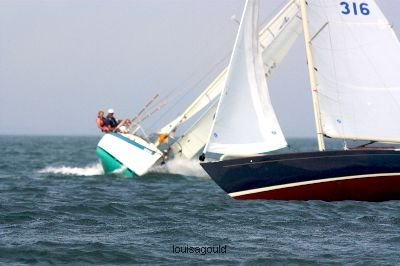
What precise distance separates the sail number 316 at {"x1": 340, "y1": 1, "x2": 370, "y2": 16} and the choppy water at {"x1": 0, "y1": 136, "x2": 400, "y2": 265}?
15.8 feet

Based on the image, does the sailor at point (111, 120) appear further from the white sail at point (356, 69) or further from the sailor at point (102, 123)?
the white sail at point (356, 69)

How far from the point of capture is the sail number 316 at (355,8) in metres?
22.4

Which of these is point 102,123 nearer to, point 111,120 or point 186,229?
point 111,120

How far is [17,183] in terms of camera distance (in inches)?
1187

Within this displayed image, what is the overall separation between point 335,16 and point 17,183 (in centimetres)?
1315

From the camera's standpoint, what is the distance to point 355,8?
73.5 ft

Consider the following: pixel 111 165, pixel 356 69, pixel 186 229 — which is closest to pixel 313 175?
pixel 356 69

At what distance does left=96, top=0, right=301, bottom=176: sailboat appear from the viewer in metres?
33.8

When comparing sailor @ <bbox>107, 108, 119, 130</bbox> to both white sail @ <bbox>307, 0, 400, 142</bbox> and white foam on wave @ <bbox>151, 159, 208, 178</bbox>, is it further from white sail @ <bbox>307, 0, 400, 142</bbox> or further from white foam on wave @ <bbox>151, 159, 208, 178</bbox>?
white sail @ <bbox>307, 0, 400, 142</bbox>

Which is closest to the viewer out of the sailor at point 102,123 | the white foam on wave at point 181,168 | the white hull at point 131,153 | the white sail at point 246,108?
the white sail at point 246,108

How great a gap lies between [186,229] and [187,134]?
1735cm

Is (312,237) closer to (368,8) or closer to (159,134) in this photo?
(368,8)

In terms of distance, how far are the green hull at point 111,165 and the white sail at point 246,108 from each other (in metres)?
12.2

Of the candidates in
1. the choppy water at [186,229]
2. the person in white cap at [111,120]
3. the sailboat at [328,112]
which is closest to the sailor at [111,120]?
the person in white cap at [111,120]
